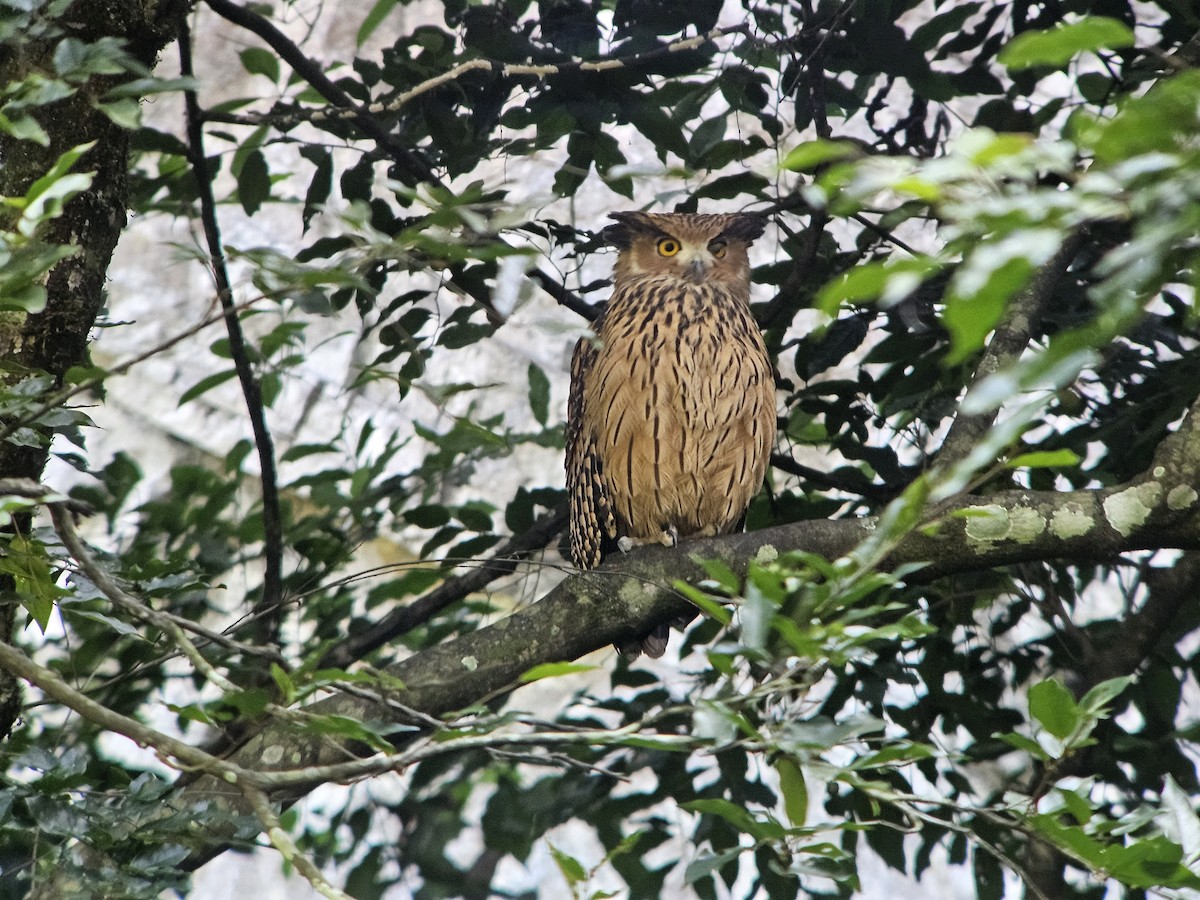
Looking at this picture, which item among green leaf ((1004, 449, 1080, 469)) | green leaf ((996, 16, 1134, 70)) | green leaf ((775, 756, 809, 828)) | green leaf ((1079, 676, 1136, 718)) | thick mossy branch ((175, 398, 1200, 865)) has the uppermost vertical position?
thick mossy branch ((175, 398, 1200, 865))

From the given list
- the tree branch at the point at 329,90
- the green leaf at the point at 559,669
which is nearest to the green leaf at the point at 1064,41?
the green leaf at the point at 559,669

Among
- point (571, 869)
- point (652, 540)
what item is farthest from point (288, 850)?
point (652, 540)

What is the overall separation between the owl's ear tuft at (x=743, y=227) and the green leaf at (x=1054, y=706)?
1.99 metres

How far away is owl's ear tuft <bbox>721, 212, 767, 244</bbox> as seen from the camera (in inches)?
121

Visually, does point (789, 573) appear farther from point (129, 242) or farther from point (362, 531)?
point (129, 242)

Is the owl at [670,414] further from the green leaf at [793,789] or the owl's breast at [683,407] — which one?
the green leaf at [793,789]

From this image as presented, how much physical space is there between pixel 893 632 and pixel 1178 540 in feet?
2.99

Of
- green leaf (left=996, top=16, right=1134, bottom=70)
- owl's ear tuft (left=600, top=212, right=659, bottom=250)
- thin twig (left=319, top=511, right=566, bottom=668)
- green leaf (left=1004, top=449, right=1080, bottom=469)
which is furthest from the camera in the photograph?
owl's ear tuft (left=600, top=212, right=659, bottom=250)

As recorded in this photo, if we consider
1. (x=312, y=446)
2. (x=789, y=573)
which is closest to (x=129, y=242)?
(x=312, y=446)

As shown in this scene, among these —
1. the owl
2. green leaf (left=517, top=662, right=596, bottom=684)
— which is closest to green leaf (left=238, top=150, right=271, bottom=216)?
the owl

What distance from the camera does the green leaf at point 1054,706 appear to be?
1.24 m

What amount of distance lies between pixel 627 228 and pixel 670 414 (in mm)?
664

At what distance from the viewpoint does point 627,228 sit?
324cm

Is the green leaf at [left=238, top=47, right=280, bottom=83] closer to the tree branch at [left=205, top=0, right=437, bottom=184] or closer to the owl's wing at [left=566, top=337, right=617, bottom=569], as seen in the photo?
the tree branch at [left=205, top=0, right=437, bottom=184]
